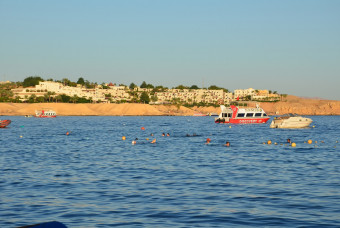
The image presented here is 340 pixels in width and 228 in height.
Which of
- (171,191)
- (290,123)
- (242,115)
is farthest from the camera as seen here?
(242,115)

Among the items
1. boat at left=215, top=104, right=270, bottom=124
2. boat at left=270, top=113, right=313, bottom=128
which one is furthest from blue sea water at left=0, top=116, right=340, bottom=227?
boat at left=215, top=104, right=270, bottom=124

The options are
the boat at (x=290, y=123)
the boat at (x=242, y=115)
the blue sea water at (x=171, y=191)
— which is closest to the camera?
the blue sea water at (x=171, y=191)

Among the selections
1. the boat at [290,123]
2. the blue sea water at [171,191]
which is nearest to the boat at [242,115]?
the boat at [290,123]

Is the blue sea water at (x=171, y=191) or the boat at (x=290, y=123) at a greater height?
the boat at (x=290, y=123)

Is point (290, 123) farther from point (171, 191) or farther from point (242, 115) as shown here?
point (171, 191)

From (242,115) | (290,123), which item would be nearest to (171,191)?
(290,123)

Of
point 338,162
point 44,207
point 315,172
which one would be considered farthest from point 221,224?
point 338,162

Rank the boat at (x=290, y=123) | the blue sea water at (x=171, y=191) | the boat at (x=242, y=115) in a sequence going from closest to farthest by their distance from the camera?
the blue sea water at (x=171, y=191) < the boat at (x=290, y=123) < the boat at (x=242, y=115)

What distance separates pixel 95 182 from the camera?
29578 millimetres

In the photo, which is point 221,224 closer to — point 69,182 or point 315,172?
point 69,182

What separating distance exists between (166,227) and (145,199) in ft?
18.1

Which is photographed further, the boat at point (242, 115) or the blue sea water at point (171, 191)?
the boat at point (242, 115)

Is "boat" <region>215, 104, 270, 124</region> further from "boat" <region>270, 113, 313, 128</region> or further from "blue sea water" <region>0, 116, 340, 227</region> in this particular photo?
"blue sea water" <region>0, 116, 340, 227</region>

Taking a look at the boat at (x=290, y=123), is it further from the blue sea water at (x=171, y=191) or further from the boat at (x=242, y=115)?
the blue sea water at (x=171, y=191)
